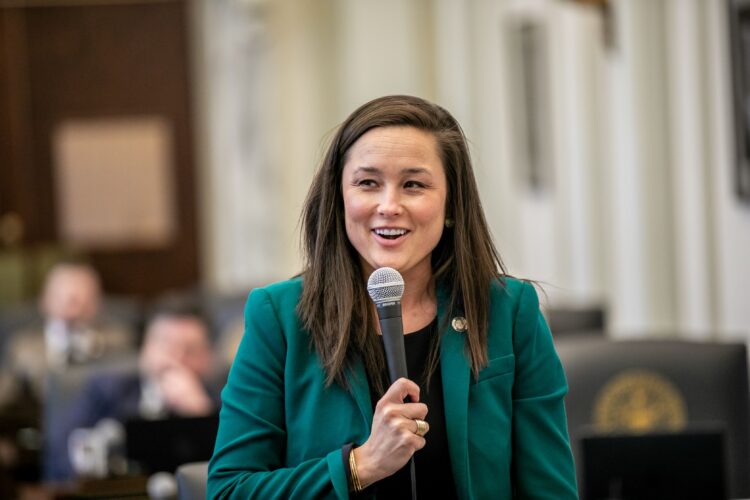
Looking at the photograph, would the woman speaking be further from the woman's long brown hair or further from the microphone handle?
the microphone handle

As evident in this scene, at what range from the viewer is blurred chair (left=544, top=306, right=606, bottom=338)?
17.7 feet

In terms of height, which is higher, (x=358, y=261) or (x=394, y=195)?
(x=394, y=195)

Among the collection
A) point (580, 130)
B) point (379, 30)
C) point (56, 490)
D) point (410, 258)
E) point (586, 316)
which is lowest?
point (56, 490)

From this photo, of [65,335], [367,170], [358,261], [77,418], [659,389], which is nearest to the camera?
[367,170]

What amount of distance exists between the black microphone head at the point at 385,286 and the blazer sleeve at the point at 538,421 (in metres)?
0.29

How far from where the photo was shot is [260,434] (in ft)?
7.29

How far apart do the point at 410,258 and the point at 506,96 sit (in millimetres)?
6715

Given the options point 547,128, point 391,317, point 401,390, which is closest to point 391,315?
point 391,317

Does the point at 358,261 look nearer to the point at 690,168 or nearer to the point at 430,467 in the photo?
the point at 430,467

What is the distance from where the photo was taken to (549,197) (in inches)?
320

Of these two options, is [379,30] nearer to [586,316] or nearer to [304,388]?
[586,316]

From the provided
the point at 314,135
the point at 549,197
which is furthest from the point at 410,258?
the point at 314,135

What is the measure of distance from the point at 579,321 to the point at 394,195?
337cm

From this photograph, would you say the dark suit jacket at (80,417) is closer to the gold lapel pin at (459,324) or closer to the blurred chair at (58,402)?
the blurred chair at (58,402)
